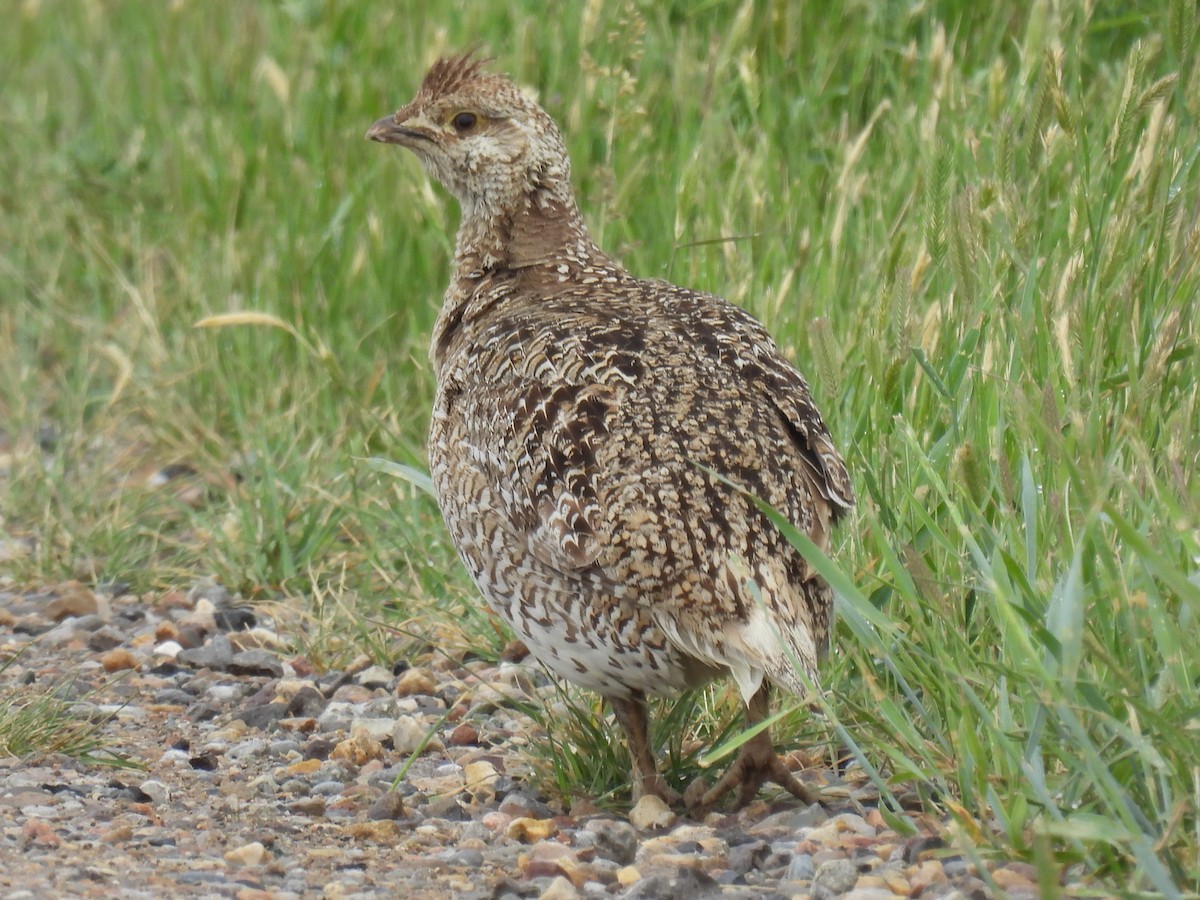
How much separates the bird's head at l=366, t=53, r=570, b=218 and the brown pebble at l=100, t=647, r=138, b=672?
1439 mm

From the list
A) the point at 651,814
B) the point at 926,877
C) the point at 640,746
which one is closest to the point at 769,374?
the point at 640,746

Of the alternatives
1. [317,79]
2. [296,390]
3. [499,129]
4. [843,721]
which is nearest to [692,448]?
[843,721]

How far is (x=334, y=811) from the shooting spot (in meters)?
3.51

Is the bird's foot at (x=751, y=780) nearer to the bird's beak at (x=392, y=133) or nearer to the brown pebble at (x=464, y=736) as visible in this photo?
the brown pebble at (x=464, y=736)

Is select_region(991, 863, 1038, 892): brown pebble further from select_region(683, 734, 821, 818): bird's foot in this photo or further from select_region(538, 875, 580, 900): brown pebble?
select_region(538, 875, 580, 900): brown pebble

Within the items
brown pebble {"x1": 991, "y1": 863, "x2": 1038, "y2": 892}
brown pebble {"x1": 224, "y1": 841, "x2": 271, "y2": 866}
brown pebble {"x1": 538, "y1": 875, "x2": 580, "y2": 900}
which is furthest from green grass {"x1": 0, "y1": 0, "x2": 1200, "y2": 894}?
brown pebble {"x1": 224, "y1": 841, "x2": 271, "y2": 866}

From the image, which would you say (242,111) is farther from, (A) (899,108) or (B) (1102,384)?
(B) (1102,384)

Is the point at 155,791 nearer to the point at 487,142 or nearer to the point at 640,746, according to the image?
the point at 640,746

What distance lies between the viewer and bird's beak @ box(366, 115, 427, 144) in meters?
4.59

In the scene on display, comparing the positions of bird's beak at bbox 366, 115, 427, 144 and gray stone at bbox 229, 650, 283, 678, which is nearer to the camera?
gray stone at bbox 229, 650, 283, 678

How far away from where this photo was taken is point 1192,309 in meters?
3.69

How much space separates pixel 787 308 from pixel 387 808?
6.70 ft

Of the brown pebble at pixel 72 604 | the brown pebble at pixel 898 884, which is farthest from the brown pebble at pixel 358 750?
the brown pebble at pixel 898 884

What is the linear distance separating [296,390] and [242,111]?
1.67m
